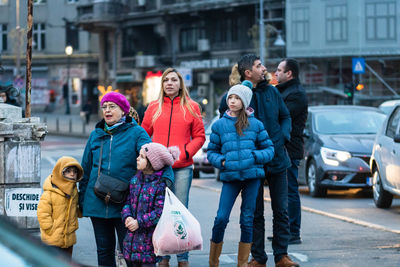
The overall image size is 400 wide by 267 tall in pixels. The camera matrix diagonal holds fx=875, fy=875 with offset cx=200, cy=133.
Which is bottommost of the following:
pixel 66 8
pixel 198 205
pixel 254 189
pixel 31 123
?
pixel 198 205

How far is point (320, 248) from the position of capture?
31.2ft

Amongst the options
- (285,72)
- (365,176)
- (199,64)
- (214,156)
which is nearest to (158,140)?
(214,156)

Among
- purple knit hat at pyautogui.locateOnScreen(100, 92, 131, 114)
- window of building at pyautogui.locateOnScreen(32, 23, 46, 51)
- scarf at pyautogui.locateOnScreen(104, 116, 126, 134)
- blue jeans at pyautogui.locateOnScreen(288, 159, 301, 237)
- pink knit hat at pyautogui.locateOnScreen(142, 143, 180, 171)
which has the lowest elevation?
blue jeans at pyautogui.locateOnScreen(288, 159, 301, 237)

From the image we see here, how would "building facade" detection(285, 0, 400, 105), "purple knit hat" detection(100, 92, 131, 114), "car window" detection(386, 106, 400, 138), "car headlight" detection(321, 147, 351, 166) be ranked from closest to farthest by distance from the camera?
"purple knit hat" detection(100, 92, 131, 114)
"car window" detection(386, 106, 400, 138)
"car headlight" detection(321, 147, 351, 166)
"building facade" detection(285, 0, 400, 105)

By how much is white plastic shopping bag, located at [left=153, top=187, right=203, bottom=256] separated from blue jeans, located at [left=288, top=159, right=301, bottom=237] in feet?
10.2

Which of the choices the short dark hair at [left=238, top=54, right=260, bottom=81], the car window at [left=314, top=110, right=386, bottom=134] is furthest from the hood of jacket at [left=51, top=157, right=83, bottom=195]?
the car window at [left=314, top=110, right=386, bottom=134]

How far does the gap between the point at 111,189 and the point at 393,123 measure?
7.96m

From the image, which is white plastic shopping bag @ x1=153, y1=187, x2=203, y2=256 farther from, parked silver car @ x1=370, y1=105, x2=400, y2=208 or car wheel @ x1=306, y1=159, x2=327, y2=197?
car wheel @ x1=306, y1=159, x2=327, y2=197

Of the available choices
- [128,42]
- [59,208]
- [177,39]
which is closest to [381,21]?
[177,39]

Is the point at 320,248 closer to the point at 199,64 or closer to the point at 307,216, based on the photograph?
the point at 307,216

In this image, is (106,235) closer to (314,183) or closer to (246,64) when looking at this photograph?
(246,64)

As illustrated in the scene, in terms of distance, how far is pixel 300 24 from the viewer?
168ft

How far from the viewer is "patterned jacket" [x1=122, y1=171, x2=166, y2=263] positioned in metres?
6.20

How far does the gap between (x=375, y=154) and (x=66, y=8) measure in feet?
203
